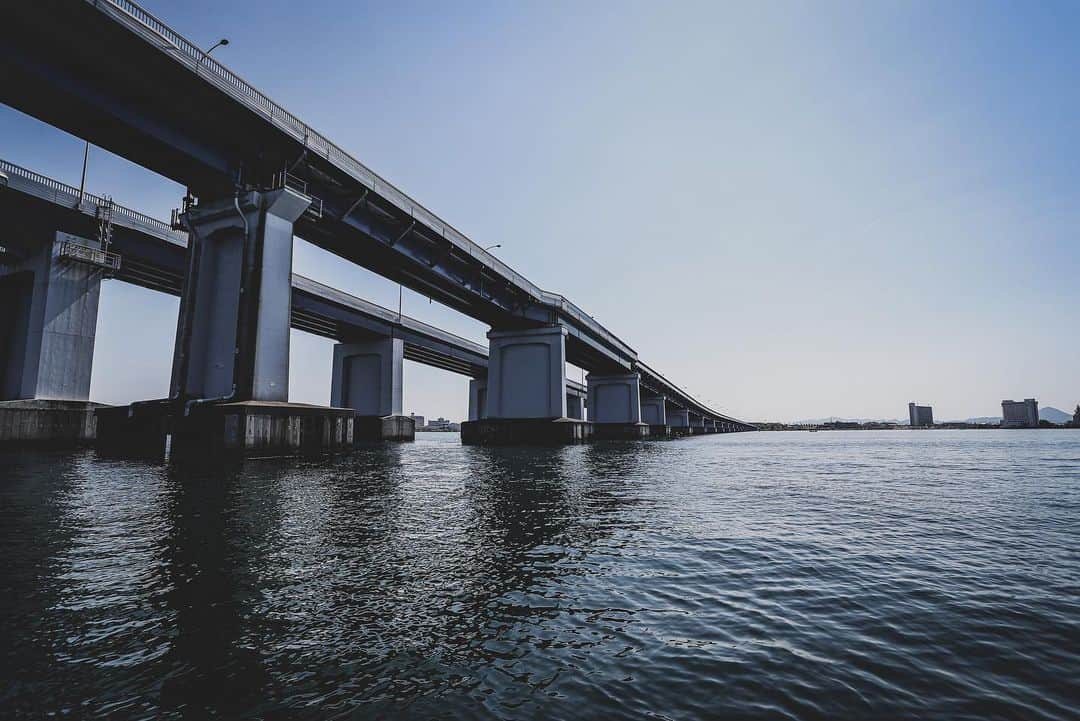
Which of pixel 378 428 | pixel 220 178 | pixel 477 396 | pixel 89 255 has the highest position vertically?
pixel 220 178

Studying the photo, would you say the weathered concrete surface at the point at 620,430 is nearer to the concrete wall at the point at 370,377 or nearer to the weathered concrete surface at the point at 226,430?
the concrete wall at the point at 370,377

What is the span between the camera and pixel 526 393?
192 feet

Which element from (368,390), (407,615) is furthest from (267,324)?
(368,390)

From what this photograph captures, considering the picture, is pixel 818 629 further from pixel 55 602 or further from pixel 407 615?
pixel 55 602

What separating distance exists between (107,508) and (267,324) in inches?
719

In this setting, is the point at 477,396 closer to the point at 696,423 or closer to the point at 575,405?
the point at 575,405

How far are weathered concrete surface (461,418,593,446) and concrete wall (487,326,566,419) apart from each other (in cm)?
226

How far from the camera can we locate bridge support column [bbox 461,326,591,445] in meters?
55.1

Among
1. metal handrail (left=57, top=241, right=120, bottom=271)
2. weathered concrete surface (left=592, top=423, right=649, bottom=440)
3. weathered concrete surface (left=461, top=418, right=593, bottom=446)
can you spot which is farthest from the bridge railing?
weathered concrete surface (left=592, top=423, right=649, bottom=440)

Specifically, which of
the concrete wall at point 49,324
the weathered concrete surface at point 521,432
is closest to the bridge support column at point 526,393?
the weathered concrete surface at point 521,432

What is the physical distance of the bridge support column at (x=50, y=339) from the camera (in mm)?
33531

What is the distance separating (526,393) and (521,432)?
5014mm

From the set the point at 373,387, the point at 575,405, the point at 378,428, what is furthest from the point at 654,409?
the point at 378,428

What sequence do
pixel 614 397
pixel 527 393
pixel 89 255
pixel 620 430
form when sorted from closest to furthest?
pixel 89 255, pixel 527 393, pixel 620 430, pixel 614 397
